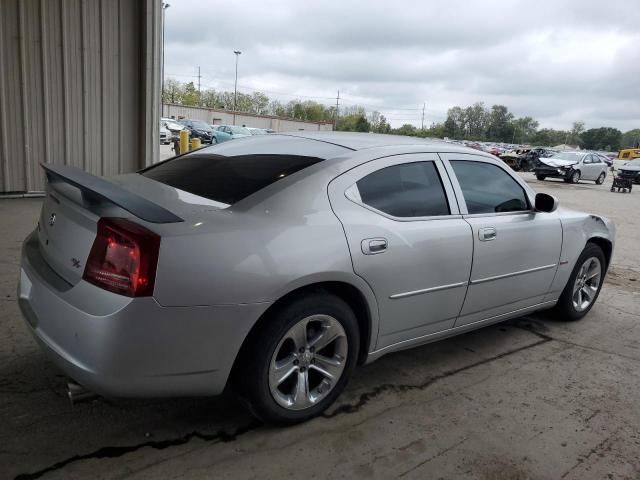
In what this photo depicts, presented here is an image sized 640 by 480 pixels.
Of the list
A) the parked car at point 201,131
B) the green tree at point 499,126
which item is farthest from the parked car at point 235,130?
the green tree at point 499,126

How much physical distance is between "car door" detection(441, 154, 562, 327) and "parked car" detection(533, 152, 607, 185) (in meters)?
22.1

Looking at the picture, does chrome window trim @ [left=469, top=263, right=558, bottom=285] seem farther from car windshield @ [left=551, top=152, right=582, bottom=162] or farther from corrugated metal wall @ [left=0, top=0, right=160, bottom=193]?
car windshield @ [left=551, top=152, right=582, bottom=162]

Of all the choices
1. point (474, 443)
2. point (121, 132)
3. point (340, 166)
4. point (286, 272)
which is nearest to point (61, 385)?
point (286, 272)

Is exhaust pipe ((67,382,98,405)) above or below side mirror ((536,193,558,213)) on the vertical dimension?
below

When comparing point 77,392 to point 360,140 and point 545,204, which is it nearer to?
point 360,140

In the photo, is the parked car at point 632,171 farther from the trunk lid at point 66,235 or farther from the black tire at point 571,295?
the trunk lid at point 66,235

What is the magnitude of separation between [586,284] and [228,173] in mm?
3559

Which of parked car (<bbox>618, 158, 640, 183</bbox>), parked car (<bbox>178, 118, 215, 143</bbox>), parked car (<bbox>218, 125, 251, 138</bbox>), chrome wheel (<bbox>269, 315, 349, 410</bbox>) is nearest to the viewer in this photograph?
chrome wheel (<bbox>269, 315, 349, 410</bbox>)

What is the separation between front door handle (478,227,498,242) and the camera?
3.40 metres

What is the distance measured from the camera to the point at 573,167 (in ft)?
78.8

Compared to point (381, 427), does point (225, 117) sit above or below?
above

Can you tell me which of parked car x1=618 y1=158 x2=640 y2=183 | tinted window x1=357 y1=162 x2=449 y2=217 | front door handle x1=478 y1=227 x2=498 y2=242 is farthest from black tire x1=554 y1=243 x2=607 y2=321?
parked car x1=618 y1=158 x2=640 y2=183

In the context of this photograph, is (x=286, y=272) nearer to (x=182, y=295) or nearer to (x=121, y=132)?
(x=182, y=295)

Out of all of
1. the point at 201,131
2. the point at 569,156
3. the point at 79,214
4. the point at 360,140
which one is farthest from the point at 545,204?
the point at 201,131
